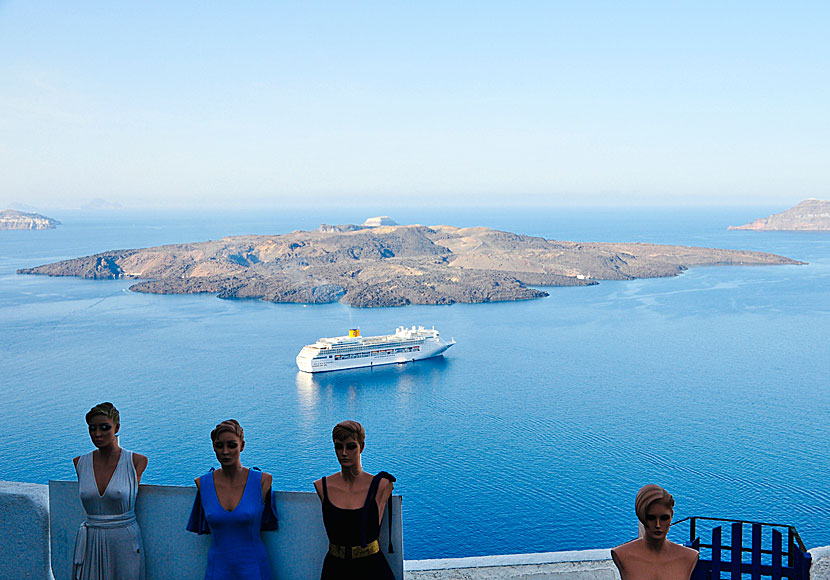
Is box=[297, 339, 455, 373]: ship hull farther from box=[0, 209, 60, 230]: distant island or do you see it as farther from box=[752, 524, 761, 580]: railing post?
box=[0, 209, 60, 230]: distant island

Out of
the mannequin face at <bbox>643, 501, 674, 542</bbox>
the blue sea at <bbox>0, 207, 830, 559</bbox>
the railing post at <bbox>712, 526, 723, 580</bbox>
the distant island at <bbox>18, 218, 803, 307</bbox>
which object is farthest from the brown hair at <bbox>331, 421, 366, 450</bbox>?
the distant island at <bbox>18, 218, 803, 307</bbox>

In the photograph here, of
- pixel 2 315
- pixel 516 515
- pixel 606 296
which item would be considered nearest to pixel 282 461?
pixel 516 515

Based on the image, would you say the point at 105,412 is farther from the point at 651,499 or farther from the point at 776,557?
the point at 776,557

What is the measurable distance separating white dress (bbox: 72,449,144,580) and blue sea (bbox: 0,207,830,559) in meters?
10.4

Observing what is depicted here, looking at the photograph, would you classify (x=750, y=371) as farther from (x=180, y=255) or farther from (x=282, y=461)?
(x=180, y=255)

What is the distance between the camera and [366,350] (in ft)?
93.3

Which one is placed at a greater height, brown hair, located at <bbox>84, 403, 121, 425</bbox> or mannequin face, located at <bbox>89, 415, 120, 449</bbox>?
brown hair, located at <bbox>84, 403, 121, 425</bbox>

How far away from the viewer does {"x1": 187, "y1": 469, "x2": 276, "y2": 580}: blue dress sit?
2041 mm

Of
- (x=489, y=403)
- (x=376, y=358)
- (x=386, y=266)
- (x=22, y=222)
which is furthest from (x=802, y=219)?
(x=22, y=222)

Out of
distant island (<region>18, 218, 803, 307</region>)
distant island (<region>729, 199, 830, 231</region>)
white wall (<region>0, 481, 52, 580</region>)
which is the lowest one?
distant island (<region>18, 218, 803, 307</region>)

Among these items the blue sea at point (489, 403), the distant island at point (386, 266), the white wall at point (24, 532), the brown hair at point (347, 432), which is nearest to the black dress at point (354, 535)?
the brown hair at point (347, 432)

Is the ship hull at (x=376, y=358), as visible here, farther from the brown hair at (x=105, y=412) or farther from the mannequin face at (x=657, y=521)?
the mannequin face at (x=657, y=521)

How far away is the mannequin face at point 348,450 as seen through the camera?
196 centimetres

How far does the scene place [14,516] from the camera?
2.23 metres
